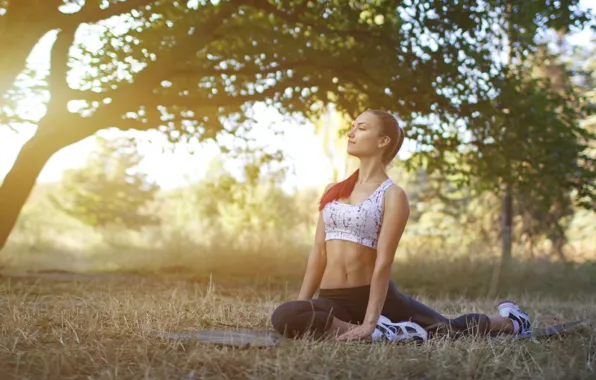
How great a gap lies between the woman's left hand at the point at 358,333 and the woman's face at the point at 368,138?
1.29m

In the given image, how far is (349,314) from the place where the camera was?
14.8 ft

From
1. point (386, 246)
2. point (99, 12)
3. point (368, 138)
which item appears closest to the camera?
point (386, 246)

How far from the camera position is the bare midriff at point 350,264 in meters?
4.50

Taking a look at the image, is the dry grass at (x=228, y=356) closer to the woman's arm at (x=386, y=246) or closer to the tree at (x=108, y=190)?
the woman's arm at (x=386, y=246)

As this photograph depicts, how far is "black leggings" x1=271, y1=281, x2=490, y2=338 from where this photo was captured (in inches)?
165

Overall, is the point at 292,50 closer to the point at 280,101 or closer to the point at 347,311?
the point at 280,101

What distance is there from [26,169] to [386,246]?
7.53 m

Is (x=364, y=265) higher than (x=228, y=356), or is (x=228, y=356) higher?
(x=364, y=265)

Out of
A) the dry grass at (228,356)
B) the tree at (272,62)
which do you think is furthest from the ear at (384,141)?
the tree at (272,62)

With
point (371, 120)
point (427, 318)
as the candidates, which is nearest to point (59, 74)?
point (371, 120)

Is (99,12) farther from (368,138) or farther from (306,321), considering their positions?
(306,321)

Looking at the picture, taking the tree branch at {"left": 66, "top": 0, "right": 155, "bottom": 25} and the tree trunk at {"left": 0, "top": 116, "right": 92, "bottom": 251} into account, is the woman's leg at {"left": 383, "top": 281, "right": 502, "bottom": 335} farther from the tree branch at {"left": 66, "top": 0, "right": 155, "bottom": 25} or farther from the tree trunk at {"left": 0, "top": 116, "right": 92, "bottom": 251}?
the tree trunk at {"left": 0, "top": 116, "right": 92, "bottom": 251}

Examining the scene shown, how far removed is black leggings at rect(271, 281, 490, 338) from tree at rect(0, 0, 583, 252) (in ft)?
19.1

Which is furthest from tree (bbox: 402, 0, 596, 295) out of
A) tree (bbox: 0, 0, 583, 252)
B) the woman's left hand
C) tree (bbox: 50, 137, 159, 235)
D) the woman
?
tree (bbox: 50, 137, 159, 235)
